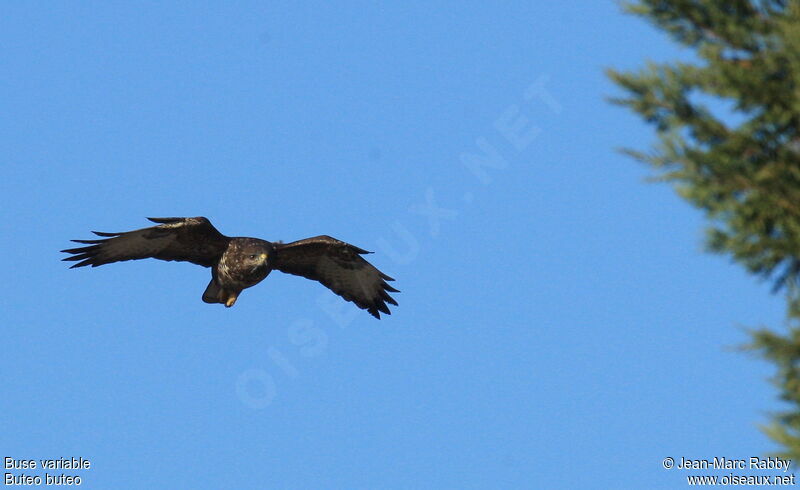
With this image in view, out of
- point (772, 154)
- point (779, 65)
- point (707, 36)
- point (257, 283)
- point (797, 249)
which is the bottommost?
point (797, 249)

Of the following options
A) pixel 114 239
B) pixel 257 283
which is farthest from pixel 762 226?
pixel 114 239

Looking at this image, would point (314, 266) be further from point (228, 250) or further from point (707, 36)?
point (707, 36)

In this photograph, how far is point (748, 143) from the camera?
348 inches

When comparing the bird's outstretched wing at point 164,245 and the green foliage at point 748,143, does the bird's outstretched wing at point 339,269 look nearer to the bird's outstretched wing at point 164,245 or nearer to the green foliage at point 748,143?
the bird's outstretched wing at point 164,245

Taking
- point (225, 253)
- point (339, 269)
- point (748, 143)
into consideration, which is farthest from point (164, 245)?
point (748, 143)

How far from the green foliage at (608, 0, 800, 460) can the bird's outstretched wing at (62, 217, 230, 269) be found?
784cm

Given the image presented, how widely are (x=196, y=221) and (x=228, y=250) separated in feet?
1.94

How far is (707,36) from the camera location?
9516 mm

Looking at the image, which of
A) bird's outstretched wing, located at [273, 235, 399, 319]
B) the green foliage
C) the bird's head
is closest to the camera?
the green foliage

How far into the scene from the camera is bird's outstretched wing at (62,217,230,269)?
1576cm

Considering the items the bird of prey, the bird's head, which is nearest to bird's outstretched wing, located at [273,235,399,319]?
the bird of prey

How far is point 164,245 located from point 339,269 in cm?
261

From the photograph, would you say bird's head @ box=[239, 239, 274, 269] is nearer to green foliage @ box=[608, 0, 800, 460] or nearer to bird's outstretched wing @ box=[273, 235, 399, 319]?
bird's outstretched wing @ box=[273, 235, 399, 319]

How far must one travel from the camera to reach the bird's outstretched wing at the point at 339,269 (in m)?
16.6
